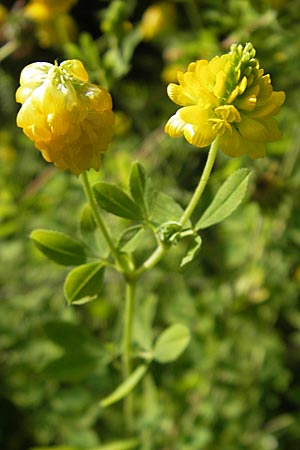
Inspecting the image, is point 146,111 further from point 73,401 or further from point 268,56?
point 73,401

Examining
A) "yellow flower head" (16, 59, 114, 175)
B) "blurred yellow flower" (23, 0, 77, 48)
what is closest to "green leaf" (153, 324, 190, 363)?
"yellow flower head" (16, 59, 114, 175)

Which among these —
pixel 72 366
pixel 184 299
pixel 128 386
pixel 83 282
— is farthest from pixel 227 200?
pixel 184 299

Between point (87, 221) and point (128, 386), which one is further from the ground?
point (87, 221)

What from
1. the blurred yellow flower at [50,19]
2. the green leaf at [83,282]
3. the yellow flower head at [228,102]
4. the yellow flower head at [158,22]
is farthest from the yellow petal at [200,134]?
the yellow flower head at [158,22]

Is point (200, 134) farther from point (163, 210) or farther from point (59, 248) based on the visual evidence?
point (59, 248)

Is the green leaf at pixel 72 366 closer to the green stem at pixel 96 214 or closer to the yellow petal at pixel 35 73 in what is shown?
the green stem at pixel 96 214

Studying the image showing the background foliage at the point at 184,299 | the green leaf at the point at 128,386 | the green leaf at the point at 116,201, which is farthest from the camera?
the background foliage at the point at 184,299

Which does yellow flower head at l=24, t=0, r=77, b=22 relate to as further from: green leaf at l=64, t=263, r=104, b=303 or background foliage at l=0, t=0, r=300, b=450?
green leaf at l=64, t=263, r=104, b=303
